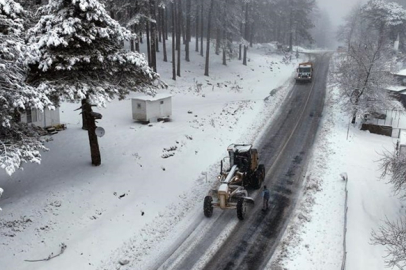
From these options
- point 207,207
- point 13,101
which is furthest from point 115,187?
point 13,101

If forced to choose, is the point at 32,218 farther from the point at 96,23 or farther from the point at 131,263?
the point at 96,23

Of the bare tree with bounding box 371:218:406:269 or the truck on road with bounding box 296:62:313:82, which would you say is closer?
the bare tree with bounding box 371:218:406:269

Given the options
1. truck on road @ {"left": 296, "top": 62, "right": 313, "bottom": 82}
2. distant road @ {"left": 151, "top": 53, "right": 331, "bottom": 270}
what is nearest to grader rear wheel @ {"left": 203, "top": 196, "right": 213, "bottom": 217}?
distant road @ {"left": 151, "top": 53, "right": 331, "bottom": 270}

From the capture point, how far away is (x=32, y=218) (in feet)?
52.5

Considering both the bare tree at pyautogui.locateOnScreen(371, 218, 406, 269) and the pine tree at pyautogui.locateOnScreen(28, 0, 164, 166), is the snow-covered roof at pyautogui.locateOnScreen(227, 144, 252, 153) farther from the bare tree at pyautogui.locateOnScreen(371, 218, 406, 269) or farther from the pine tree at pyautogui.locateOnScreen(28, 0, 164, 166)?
the bare tree at pyautogui.locateOnScreen(371, 218, 406, 269)

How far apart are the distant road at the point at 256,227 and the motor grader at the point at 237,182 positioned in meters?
0.64

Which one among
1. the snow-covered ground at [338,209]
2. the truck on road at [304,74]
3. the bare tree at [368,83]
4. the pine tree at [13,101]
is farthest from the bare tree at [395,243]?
the truck on road at [304,74]

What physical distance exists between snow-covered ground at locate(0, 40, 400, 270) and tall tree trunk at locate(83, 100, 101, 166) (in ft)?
1.85

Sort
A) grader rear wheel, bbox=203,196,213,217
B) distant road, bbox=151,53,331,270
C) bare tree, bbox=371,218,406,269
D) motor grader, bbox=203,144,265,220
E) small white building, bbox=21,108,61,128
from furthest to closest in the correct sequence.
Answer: small white building, bbox=21,108,61,128
grader rear wheel, bbox=203,196,213,217
motor grader, bbox=203,144,265,220
distant road, bbox=151,53,331,270
bare tree, bbox=371,218,406,269

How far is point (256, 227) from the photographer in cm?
1688

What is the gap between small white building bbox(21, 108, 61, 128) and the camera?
928 inches

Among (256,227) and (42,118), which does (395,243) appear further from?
(42,118)

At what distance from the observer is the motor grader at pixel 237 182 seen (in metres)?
17.0

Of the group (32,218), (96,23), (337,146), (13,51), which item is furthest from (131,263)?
(337,146)
